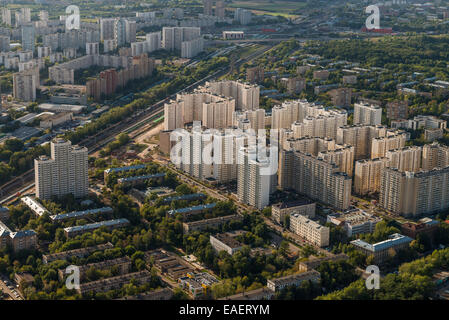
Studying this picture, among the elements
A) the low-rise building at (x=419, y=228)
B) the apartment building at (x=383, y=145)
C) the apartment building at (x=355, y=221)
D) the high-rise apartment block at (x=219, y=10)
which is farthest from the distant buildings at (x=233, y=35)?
the low-rise building at (x=419, y=228)

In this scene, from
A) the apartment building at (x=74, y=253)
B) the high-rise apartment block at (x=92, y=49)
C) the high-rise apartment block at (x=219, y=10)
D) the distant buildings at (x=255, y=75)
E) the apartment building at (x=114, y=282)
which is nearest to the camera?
the apartment building at (x=114, y=282)

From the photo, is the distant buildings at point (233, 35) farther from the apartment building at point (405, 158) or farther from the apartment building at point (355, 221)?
the apartment building at point (355, 221)

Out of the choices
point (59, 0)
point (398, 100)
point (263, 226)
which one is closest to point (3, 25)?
point (59, 0)

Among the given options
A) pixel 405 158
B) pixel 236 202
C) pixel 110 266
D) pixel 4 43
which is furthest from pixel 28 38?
pixel 110 266

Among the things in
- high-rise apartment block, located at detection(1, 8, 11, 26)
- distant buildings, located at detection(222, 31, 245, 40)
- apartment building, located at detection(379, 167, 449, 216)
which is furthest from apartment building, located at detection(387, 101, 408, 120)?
high-rise apartment block, located at detection(1, 8, 11, 26)

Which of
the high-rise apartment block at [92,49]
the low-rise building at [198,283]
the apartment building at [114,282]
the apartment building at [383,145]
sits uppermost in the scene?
the high-rise apartment block at [92,49]

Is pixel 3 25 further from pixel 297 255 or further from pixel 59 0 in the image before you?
pixel 297 255
